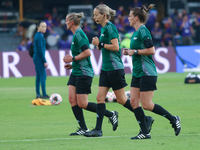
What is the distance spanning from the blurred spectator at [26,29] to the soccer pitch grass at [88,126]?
12043 millimetres

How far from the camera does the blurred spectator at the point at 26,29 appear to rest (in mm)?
26209

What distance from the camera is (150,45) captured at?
669 centimetres

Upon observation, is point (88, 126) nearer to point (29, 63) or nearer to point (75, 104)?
point (75, 104)

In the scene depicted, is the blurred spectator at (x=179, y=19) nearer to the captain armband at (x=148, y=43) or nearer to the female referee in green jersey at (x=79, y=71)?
the female referee in green jersey at (x=79, y=71)

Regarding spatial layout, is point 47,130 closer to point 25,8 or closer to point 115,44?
point 115,44

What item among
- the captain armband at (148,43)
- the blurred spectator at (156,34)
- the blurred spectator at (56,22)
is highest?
the blurred spectator at (56,22)

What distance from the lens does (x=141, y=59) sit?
22.5 feet

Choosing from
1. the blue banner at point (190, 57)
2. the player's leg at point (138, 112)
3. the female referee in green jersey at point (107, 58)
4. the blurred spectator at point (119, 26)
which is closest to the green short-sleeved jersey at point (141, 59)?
the player's leg at point (138, 112)

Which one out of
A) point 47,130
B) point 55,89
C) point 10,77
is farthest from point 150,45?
point 10,77

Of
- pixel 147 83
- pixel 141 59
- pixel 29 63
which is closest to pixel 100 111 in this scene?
pixel 147 83

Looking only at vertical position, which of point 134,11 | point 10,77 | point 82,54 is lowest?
point 10,77

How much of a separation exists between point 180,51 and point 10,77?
842 centimetres

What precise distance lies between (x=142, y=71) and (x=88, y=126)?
6.59 ft

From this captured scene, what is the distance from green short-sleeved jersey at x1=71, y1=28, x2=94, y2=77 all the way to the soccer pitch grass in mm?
1090
